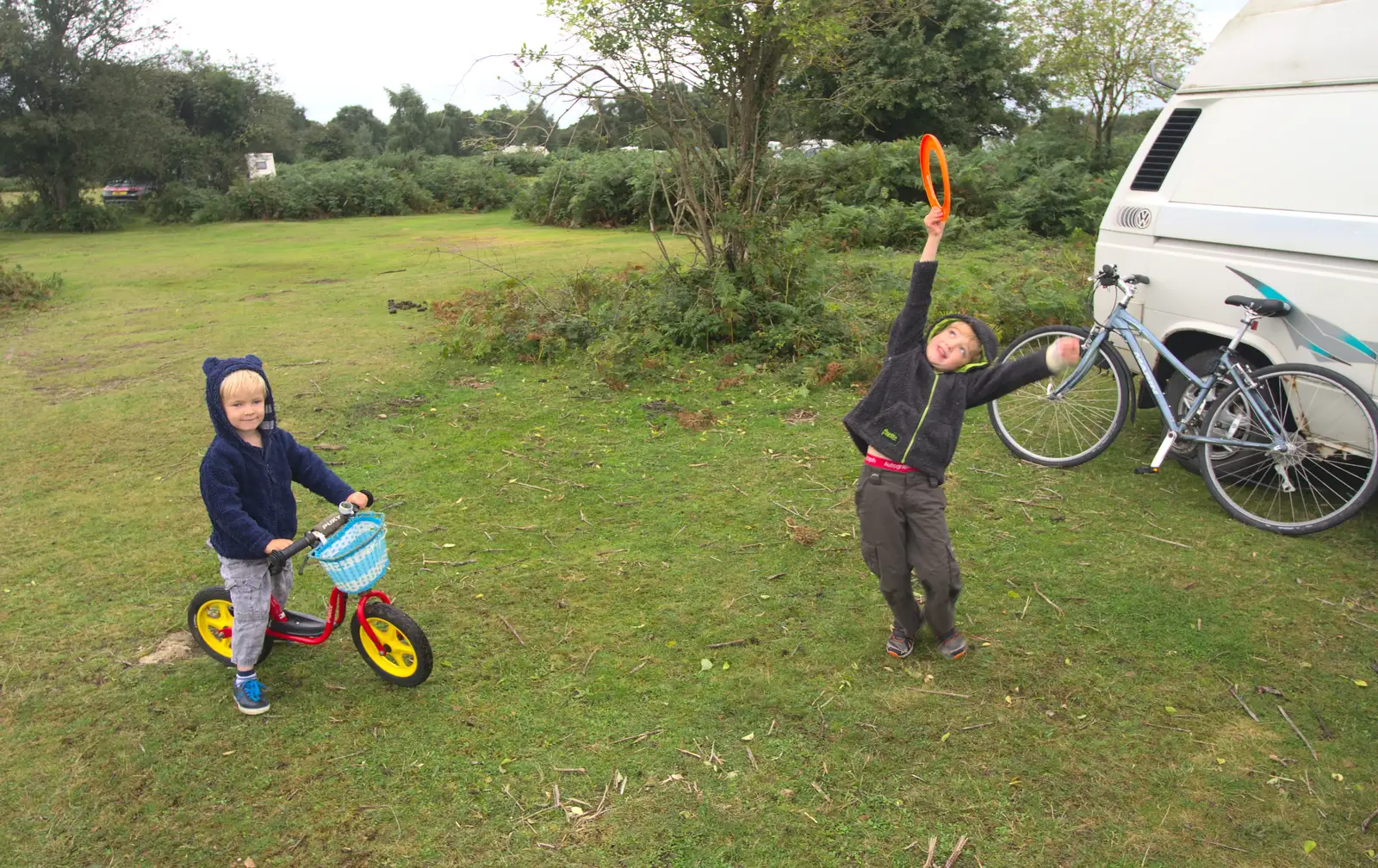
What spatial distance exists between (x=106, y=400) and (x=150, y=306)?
5.55 m

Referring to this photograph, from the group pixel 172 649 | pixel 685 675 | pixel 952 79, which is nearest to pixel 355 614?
pixel 172 649

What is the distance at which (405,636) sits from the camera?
369 cm

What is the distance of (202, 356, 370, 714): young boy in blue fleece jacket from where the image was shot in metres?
3.53

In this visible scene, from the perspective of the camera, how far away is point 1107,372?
596 centimetres

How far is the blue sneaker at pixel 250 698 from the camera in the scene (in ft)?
12.1

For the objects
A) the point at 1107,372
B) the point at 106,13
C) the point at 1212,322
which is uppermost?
the point at 106,13

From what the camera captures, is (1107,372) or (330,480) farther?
(1107,372)

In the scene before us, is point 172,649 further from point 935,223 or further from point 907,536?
point 935,223

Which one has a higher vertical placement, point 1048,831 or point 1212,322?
point 1212,322

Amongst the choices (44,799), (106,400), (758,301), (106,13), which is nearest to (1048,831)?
(44,799)

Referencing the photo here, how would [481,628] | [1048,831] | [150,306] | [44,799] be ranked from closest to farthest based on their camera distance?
[1048,831], [44,799], [481,628], [150,306]

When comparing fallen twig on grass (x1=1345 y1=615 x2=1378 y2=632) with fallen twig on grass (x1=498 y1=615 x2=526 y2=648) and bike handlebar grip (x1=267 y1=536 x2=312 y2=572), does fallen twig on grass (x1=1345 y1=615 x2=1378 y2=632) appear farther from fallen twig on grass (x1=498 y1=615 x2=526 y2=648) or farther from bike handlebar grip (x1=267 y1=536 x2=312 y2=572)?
bike handlebar grip (x1=267 y1=536 x2=312 y2=572)

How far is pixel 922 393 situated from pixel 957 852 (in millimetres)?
1721

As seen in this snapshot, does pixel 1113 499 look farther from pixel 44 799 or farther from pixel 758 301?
pixel 44 799
